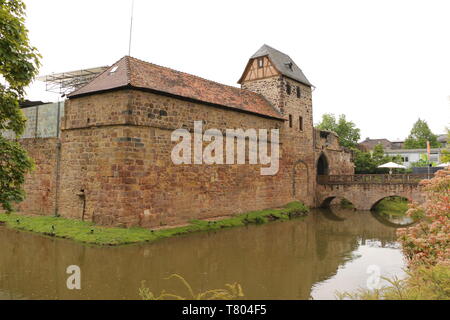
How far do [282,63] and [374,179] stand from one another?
33.3ft

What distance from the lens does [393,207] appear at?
960 inches

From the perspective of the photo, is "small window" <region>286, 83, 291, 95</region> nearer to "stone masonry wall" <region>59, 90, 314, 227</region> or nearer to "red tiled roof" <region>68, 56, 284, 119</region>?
"red tiled roof" <region>68, 56, 284, 119</region>

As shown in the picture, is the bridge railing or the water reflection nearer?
the water reflection

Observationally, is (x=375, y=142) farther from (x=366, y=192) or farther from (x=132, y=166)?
(x=132, y=166)

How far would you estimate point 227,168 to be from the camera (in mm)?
17047

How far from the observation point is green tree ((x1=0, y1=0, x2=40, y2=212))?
590 cm

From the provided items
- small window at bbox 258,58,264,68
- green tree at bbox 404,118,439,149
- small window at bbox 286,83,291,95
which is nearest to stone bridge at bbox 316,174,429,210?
small window at bbox 286,83,291,95

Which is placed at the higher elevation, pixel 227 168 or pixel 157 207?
pixel 227 168

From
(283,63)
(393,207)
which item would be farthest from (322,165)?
(283,63)

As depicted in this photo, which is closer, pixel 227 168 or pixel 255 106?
pixel 227 168

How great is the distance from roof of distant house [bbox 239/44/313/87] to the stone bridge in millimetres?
7553
